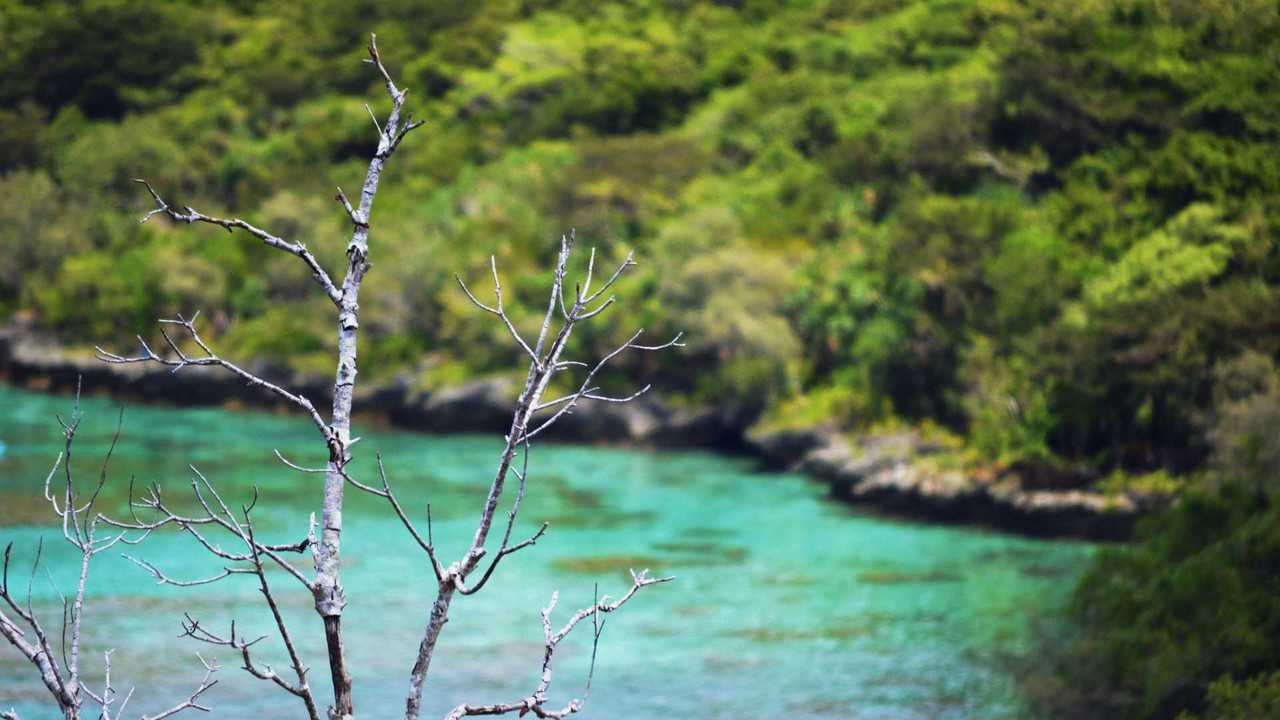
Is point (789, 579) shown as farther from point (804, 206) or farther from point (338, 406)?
point (338, 406)

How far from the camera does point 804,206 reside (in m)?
53.5

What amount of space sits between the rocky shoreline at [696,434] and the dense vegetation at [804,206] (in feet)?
3.07

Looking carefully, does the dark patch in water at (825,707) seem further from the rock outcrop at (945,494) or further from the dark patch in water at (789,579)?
the rock outcrop at (945,494)

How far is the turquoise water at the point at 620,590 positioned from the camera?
22.5 meters

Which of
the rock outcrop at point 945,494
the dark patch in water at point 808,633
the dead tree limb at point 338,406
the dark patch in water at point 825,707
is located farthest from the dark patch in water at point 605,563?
the dead tree limb at point 338,406

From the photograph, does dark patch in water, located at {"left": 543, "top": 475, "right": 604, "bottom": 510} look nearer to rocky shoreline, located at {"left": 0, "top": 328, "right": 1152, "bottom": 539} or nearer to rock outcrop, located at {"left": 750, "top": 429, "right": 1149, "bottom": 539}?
rocky shoreline, located at {"left": 0, "top": 328, "right": 1152, "bottom": 539}

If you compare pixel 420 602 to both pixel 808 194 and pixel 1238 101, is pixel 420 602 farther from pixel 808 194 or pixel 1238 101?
pixel 808 194

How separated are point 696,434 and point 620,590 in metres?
19.9

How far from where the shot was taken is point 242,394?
5688cm

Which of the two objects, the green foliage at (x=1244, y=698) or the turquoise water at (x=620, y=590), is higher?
the green foliage at (x=1244, y=698)

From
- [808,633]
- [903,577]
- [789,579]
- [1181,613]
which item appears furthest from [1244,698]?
[789,579]

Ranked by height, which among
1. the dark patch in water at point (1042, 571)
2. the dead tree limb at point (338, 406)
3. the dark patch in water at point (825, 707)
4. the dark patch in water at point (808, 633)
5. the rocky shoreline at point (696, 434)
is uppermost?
the dead tree limb at point (338, 406)

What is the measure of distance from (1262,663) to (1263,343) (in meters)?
17.8

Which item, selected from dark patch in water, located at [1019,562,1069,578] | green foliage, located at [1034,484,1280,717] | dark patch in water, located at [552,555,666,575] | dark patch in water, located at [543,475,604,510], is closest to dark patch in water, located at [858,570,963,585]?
dark patch in water, located at [1019,562,1069,578]
